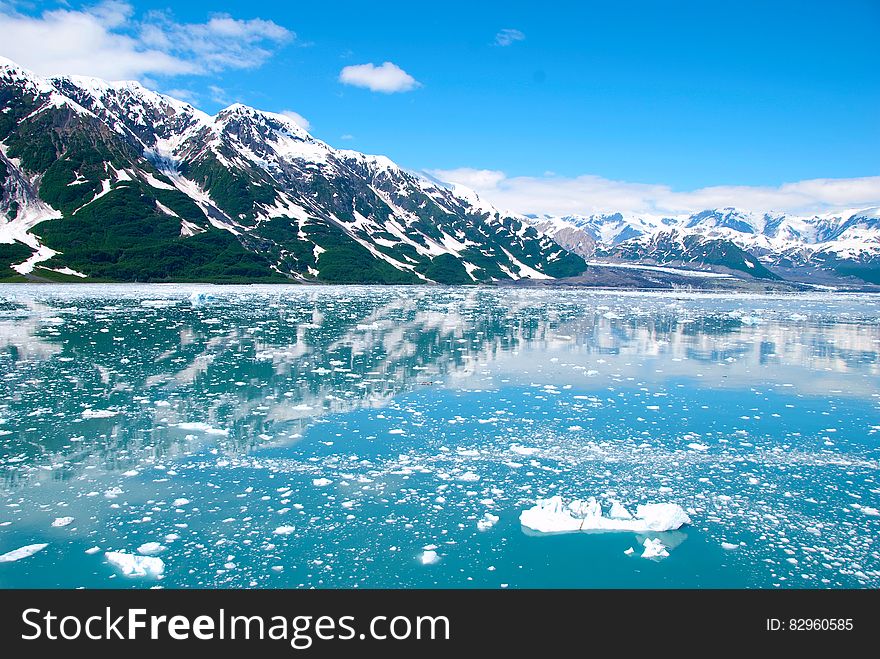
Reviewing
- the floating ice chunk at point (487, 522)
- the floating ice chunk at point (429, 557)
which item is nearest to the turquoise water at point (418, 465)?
the floating ice chunk at point (487, 522)

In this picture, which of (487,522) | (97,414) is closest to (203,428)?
(97,414)

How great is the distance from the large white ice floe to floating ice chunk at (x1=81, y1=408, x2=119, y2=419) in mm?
14249

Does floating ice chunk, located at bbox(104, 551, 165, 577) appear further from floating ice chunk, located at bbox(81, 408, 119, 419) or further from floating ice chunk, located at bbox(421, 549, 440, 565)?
floating ice chunk, located at bbox(81, 408, 119, 419)

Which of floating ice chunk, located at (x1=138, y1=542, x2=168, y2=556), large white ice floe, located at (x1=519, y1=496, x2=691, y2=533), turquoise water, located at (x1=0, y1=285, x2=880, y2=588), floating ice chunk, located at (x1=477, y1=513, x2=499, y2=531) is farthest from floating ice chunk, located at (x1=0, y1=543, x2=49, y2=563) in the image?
large white ice floe, located at (x1=519, y1=496, x2=691, y2=533)

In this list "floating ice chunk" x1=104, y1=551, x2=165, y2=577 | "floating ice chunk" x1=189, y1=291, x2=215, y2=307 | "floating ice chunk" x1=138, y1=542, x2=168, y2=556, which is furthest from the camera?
"floating ice chunk" x1=189, y1=291, x2=215, y2=307

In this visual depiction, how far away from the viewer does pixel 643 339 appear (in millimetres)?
44656

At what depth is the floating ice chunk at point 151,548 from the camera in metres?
10.2

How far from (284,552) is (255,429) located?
26.7 feet

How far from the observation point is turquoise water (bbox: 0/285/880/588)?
1006 centimetres

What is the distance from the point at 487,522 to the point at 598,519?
2.29 meters

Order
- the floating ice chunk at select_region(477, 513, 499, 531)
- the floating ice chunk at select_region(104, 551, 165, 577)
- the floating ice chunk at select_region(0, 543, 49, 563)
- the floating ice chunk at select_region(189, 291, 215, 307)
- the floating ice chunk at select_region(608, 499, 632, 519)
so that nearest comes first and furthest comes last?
the floating ice chunk at select_region(104, 551, 165, 577) < the floating ice chunk at select_region(0, 543, 49, 563) < the floating ice chunk at select_region(477, 513, 499, 531) < the floating ice chunk at select_region(608, 499, 632, 519) < the floating ice chunk at select_region(189, 291, 215, 307)

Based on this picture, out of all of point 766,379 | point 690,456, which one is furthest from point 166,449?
point 766,379

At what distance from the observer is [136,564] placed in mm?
9633

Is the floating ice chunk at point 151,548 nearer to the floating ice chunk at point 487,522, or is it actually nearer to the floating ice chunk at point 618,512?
the floating ice chunk at point 487,522
